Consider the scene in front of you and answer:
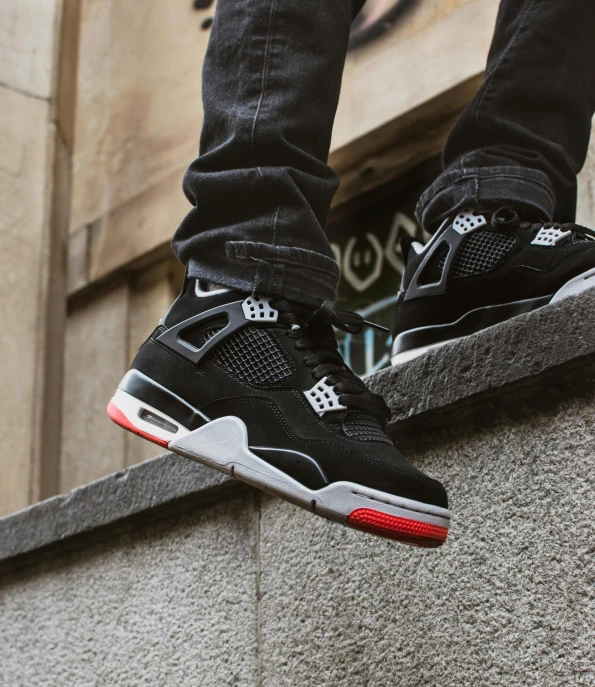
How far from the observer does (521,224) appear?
1.59m

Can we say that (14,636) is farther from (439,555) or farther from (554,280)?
(554,280)

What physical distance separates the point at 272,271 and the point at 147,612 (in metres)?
0.91

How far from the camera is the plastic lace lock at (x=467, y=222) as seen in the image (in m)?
1.62

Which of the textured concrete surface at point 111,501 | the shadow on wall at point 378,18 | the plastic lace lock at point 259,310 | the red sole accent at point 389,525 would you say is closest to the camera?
the red sole accent at point 389,525

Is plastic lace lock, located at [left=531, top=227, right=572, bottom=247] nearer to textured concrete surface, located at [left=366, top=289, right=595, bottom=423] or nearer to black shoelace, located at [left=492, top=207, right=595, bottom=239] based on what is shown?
black shoelace, located at [left=492, top=207, right=595, bottom=239]

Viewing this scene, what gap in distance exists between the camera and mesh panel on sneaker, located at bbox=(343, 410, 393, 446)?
1275mm

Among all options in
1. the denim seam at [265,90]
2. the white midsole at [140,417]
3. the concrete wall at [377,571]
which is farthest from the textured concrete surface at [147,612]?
the denim seam at [265,90]

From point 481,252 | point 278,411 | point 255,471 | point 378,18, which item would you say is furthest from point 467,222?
point 378,18

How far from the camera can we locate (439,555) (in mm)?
1417

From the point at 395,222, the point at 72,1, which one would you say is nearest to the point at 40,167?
the point at 72,1

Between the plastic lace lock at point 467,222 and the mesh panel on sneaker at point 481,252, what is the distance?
0.6 inches

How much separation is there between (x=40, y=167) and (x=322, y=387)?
3845 mm

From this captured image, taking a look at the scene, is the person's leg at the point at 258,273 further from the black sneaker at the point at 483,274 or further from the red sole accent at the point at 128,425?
the black sneaker at the point at 483,274

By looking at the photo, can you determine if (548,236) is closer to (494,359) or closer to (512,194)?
(512,194)
